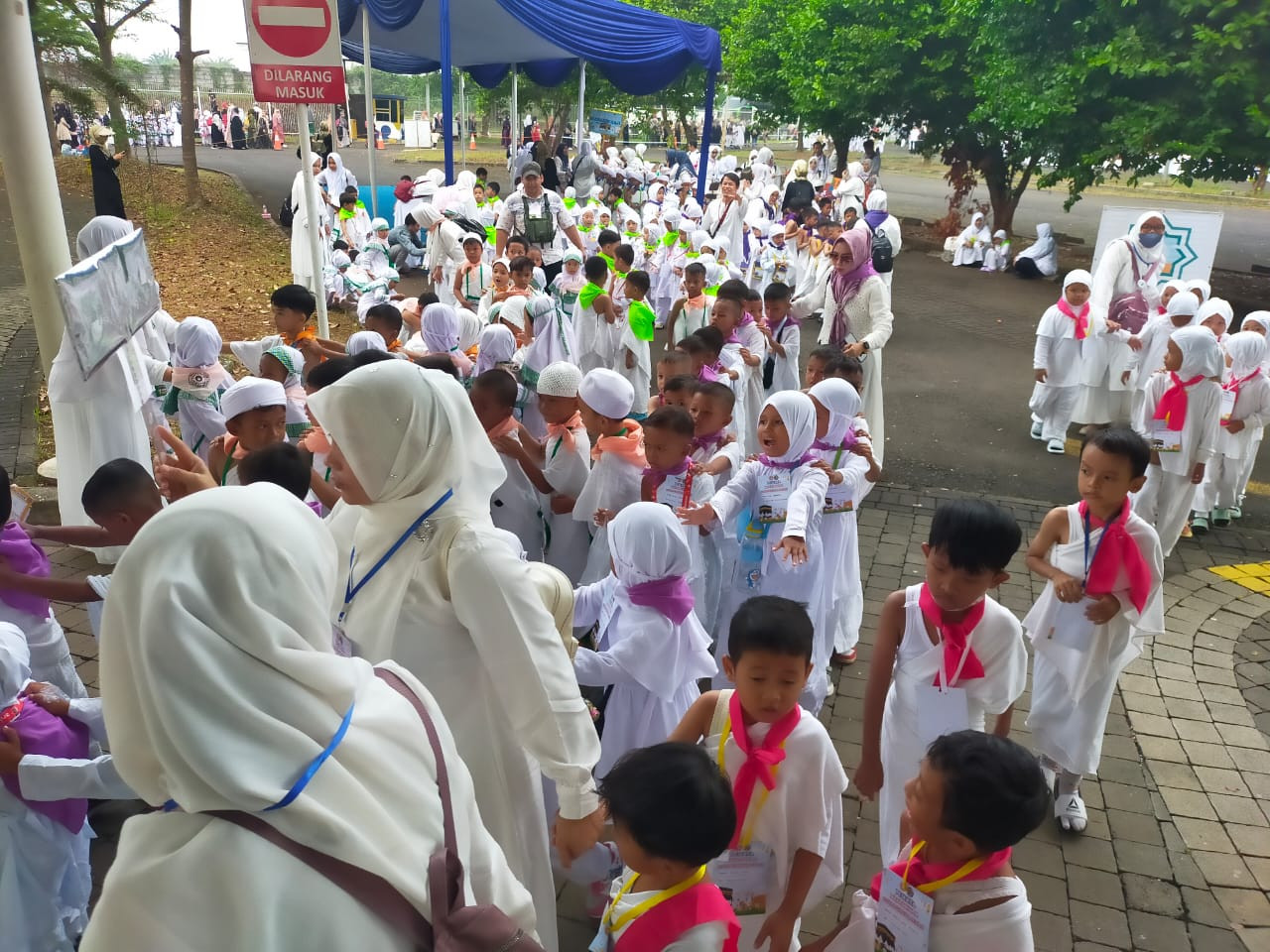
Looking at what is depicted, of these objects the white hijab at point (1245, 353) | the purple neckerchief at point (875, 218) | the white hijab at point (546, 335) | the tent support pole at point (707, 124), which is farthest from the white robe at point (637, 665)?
the tent support pole at point (707, 124)

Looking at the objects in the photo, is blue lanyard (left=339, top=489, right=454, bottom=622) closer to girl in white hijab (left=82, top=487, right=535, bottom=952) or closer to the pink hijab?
girl in white hijab (left=82, top=487, right=535, bottom=952)

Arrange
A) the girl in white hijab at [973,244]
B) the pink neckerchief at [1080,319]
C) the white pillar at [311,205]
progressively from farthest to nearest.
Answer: the girl in white hijab at [973,244] → the pink neckerchief at [1080,319] → the white pillar at [311,205]

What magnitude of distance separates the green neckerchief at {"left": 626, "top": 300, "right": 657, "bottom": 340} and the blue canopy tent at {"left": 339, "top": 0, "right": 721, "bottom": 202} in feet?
14.3

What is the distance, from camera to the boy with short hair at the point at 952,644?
2691 millimetres

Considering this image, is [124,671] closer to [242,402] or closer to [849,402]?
[242,402]

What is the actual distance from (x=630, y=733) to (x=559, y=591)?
96cm

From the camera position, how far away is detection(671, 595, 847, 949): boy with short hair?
2324mm

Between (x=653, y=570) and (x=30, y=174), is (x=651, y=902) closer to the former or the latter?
(x=653, y=570)

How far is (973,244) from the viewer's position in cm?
1797

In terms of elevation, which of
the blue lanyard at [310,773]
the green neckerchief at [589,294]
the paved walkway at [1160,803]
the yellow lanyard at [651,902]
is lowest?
the paved walkway at [1160,803]

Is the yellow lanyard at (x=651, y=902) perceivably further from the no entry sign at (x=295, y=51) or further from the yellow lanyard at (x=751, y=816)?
the no entry sign at (x=295, y=51)

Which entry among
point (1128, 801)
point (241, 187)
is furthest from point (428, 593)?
point (241, 187)

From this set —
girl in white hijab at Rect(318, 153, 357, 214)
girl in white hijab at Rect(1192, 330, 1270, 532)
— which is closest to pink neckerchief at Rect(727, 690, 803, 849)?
girl in white hijab at Rect(1192, 330, 1270, 532)

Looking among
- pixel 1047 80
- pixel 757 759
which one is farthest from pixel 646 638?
pixel 1047 80
